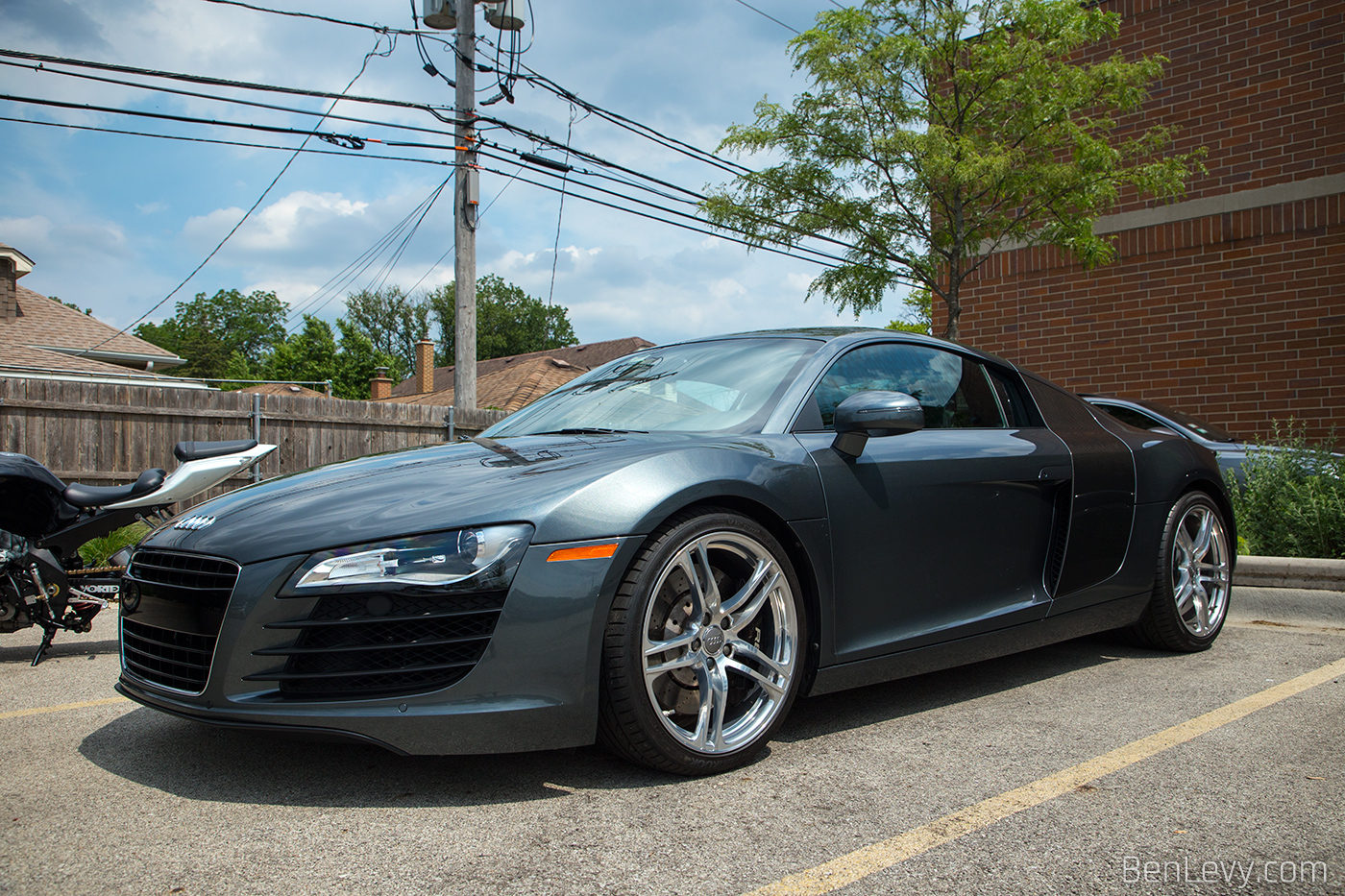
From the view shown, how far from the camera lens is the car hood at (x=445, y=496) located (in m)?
2.49

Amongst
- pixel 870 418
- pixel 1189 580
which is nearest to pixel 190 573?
pixel 870 418

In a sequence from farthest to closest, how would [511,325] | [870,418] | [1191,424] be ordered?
[511,325] → [1191,424] → [870,418]

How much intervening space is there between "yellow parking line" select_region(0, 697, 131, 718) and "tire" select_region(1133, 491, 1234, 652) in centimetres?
440

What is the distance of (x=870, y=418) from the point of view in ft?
10.1

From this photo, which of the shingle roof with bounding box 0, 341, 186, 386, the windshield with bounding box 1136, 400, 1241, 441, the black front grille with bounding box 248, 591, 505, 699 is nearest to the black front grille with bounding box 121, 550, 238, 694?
the black front grille with bounding box 248, 591, 505, 699

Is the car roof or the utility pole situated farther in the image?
the utility pole

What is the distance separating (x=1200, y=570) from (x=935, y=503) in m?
2.10

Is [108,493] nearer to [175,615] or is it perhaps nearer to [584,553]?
[175,615]

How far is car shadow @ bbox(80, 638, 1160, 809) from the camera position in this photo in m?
2.55

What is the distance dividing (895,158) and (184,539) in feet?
27.8

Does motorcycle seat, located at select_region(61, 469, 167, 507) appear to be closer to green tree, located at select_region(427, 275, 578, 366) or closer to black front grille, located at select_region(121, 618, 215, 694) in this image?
black front grille, located at select_region(121, 618, 215, 694)

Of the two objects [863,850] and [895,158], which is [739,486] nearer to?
[863,850]

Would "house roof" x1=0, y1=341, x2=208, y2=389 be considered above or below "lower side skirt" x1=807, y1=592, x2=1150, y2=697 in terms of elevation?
above

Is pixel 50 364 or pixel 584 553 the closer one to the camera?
pixel 584 553
